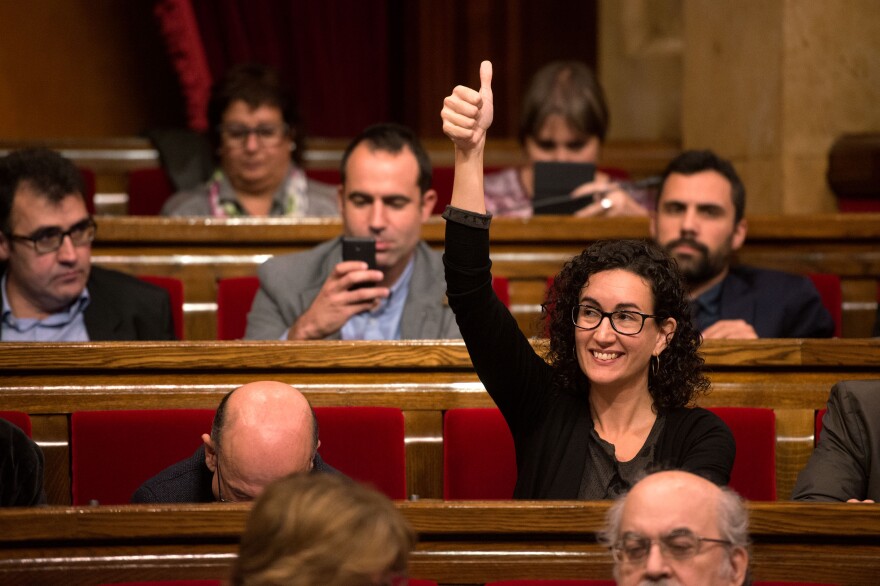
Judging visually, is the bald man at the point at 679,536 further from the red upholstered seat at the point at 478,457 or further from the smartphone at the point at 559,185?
the smartphone at the point at 559,185

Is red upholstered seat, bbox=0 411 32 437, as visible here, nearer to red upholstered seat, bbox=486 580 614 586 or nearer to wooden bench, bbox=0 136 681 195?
red upholstered seat, bbox=486 580 614 586

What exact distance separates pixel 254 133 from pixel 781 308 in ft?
3.55

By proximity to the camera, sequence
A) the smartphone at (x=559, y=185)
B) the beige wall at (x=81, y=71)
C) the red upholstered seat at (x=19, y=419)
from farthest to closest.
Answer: the beige wall at (x=81, y=71), the smartphone at (x=559, y=185), the red upholstered seat at (x=19, y=419)

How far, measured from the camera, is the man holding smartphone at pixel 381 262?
189 cm

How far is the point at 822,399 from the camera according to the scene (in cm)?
155

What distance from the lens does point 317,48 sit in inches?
142

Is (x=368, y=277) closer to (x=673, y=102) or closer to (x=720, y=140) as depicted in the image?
(x=720, y=140)

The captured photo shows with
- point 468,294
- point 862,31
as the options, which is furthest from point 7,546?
point 862,31

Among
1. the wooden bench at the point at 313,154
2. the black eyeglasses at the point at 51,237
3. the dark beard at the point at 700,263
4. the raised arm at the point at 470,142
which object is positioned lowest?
the dark beard at the point at 700,263

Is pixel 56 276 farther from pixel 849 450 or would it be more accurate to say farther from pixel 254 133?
pixel 849 450

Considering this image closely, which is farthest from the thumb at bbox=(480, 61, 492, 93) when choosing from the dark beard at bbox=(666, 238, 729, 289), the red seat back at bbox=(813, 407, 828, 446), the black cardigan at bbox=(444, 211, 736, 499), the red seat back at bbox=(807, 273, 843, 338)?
the red seat back at bbox=(807, 273, 843, 338)

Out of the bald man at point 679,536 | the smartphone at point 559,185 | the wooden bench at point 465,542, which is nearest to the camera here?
the bald man at point 679,536

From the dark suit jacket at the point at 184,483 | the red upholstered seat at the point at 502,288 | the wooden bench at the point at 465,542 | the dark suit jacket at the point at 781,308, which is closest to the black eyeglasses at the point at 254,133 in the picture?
→ the red upholstered seat at the point at 502,288

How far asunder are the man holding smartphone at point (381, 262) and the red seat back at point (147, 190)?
83 centimetres
